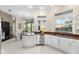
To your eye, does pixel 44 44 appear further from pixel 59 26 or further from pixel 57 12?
pixel 57 12

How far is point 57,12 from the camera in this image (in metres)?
7.63

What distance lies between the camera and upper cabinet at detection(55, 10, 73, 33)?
6296 mm

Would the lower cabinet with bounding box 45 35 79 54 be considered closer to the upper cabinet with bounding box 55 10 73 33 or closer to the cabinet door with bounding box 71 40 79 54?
the cabinet door with bounding box 71 40 79 54

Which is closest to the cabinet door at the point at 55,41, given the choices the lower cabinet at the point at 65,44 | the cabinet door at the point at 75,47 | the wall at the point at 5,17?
the lower cabinet at the point at 65,44

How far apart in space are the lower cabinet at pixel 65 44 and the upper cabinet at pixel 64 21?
0.78 meters

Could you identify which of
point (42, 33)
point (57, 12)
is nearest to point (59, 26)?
point (57, 12)

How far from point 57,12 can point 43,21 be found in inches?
77.2

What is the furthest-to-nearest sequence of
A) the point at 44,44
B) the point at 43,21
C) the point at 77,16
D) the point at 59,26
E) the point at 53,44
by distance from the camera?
1. the point at 43,21
2. the point at 44,44
3. the point at 59,26
4. the point at 53,44
5. the point at 77,16

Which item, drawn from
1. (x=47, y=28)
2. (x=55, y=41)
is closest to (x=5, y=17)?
(x=47, y=28)

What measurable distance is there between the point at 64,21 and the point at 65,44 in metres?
1.87

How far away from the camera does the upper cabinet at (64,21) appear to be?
248 inches

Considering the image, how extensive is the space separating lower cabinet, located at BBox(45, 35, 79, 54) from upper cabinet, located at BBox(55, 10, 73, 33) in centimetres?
78

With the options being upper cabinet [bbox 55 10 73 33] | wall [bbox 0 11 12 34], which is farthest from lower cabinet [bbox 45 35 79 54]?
wall [bbox 0 11 12 34]

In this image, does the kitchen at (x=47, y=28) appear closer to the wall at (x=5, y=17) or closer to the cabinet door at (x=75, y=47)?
the cabinet door at (x=75, y=47)
